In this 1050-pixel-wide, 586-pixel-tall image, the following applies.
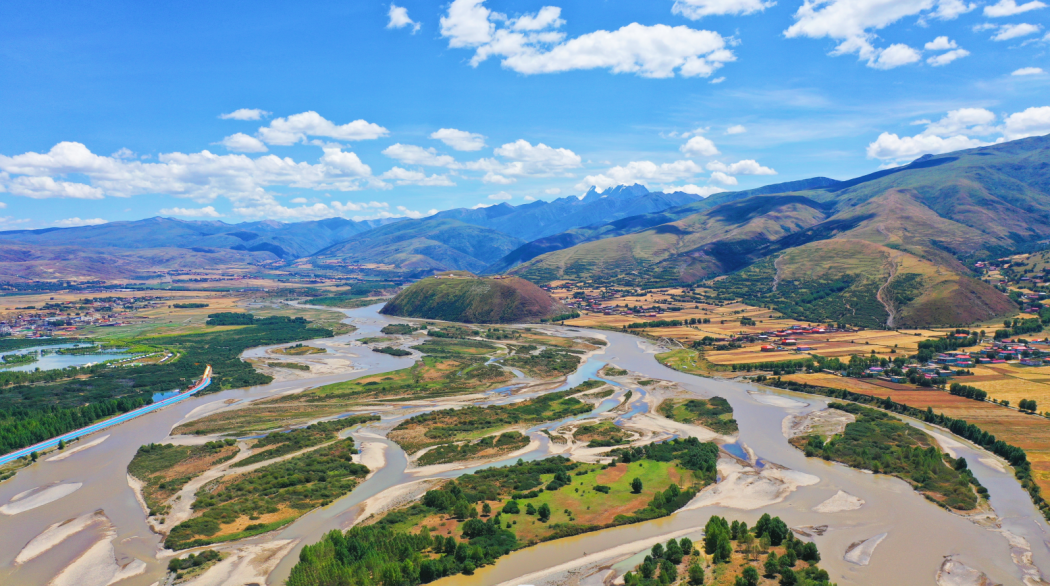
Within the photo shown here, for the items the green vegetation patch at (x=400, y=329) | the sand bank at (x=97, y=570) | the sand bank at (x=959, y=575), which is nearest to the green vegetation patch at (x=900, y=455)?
the sand bank at (x=959, y=575)

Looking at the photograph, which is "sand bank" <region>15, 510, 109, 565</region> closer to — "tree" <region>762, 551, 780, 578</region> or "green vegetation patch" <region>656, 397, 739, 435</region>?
"tree" <region>762, 551, 780, 578</region>

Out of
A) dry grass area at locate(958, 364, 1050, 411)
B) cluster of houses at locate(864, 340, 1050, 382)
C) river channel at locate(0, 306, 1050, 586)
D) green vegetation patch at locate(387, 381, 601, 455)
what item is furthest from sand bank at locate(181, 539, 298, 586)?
cluster of houses at locate(864, 340, 1050, 382)

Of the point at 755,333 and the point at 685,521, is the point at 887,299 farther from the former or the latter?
the point at 685,521

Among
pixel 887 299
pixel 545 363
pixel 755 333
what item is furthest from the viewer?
pixel 887 299

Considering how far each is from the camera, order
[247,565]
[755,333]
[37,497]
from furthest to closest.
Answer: [755,333] → [37,497] → [247,565]

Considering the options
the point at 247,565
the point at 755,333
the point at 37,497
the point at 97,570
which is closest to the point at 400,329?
the point at 755,333

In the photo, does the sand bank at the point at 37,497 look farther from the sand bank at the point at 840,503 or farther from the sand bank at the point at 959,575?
the sand bank at the point at 959,575
